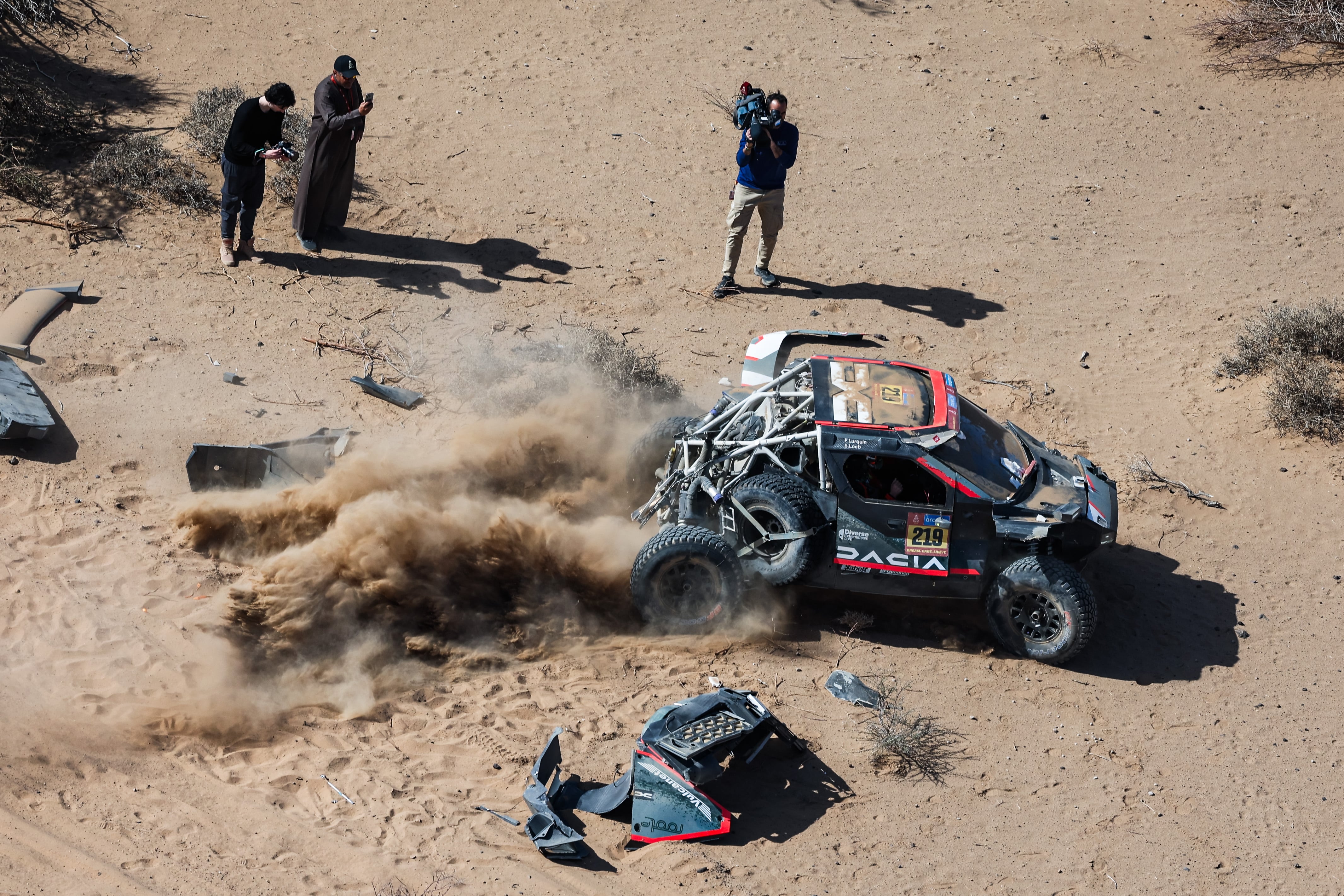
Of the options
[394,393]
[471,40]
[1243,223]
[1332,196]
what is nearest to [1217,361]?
[1243,223]

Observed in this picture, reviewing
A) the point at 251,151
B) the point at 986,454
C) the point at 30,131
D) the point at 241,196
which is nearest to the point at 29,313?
the point at 241,196

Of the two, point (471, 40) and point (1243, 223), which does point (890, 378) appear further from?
point (471, 40)

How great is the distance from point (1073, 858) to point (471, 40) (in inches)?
524

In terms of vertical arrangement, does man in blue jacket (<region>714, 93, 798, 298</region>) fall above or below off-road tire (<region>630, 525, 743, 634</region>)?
above

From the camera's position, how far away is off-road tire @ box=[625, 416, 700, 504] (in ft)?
30.5

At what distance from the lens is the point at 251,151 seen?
11.0m

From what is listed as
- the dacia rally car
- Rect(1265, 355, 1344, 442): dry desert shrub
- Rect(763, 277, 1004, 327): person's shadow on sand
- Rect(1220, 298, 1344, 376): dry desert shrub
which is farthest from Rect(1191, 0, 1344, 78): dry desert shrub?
the dacia rally car

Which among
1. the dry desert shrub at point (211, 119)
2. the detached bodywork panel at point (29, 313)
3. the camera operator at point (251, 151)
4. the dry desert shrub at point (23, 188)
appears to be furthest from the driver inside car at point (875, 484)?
the dry desert shrub at point (23, 188)

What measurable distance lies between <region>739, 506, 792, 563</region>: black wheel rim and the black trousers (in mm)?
6457

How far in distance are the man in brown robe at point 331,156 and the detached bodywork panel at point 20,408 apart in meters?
3.42

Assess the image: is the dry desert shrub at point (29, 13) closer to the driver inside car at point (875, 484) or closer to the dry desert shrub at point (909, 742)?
the driver inside car at point (875, 484)

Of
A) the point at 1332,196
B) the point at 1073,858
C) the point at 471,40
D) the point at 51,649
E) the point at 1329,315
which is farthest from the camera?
the point at 471,40

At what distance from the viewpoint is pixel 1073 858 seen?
696 centimetres

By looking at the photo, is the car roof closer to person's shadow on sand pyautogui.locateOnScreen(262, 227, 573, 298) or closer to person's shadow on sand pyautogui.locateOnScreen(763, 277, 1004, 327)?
person's shadow on sand pyautogui.locateOnScreen(763, 277, 1004, 327)
